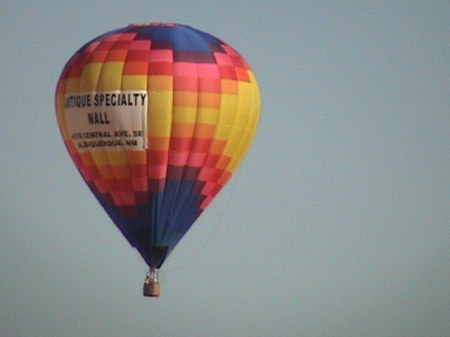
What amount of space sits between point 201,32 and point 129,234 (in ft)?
19.1

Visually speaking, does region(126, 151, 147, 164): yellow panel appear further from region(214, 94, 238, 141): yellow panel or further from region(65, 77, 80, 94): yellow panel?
region(65, 77, 80, 94): yellow panel

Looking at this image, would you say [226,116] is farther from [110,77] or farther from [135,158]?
[110,77]

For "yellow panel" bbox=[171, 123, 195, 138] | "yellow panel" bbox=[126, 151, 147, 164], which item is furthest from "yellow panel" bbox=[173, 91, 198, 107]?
"yellow panel" bbox=[126, 151, 147, 164]

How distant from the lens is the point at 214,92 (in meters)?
178

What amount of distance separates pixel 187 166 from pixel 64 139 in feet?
11.7

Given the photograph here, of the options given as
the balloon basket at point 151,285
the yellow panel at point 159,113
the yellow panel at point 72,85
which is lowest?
the balloon basket at point 151,285

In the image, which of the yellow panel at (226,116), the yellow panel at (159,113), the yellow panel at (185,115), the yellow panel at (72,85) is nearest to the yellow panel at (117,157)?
the yellow panel at (159,113)

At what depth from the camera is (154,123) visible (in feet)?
582

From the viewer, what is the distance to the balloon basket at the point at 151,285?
177625 millimetres

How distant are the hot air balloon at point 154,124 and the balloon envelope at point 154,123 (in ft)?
0.09

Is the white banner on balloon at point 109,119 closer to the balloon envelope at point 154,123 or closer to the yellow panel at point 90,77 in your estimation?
the balloon envelope at point 154,123

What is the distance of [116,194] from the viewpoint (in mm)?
178125

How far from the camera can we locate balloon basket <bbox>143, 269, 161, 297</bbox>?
583 feet

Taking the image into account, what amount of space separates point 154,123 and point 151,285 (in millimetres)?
4336
